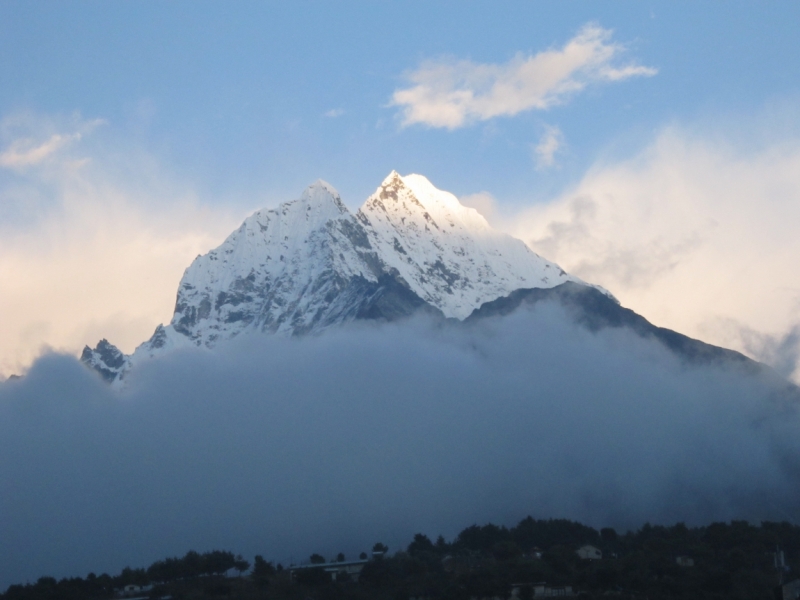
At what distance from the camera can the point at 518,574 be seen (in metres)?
110

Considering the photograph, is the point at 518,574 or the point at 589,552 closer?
the point at 518,574

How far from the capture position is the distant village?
101688 mm

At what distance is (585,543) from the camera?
14400 centimetres

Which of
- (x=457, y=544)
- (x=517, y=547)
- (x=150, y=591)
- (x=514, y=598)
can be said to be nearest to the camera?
(x=514, y=598)

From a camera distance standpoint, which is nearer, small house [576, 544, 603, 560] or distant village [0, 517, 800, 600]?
distant village [0, 517, 800, 600]

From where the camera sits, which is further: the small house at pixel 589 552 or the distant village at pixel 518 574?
the small house at pixel 589 552

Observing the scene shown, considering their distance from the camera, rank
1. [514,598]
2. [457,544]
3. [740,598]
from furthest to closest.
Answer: [457,544]
[514,598]
[740,598]

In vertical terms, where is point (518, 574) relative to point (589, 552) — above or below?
below

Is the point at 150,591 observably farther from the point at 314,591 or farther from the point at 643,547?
the point at 643,547

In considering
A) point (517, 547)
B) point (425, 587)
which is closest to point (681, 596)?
point (425, 587)

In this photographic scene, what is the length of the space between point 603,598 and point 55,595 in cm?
5689

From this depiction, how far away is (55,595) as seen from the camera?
11819 centimetres

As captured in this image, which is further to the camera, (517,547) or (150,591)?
(517,547)

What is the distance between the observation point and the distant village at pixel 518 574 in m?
102
